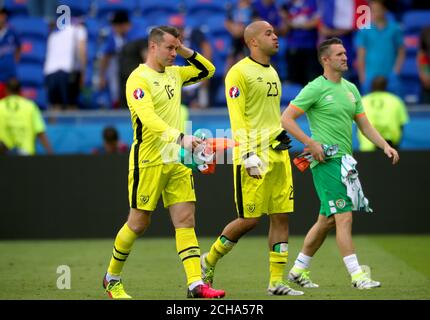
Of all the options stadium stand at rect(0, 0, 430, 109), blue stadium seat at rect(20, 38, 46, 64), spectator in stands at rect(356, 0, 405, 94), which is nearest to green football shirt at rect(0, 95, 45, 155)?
stadium stand at rect(0, 0, 430, 109)

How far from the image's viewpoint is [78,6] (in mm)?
20109

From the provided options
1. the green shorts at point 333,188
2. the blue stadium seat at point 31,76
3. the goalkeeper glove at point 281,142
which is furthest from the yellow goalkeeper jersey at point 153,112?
the blue stadium seat at point 31,76

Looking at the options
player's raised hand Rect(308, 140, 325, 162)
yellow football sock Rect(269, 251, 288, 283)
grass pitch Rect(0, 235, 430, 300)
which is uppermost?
player's raised hand Rect(308, 140, 325, 162)

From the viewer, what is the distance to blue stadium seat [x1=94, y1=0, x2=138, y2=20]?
21.0 meters

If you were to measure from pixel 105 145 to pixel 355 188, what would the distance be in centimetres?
674

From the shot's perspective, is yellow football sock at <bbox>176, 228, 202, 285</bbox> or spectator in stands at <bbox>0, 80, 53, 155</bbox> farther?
spectator in stands at <bbox>0, 80, 53, 155</bbox>

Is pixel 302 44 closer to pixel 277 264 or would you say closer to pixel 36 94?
pixel 36 94

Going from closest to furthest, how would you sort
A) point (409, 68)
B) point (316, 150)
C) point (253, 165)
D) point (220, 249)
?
point (253, 165), point (316, 150), point (220, 249), point (409, 68)

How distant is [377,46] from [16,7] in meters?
7.63

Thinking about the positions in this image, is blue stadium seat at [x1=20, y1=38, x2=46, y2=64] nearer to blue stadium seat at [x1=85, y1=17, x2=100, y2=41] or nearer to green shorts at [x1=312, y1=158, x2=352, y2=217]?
blue stadium seat at [x1=85, y1=17, x2=100, y2=41]

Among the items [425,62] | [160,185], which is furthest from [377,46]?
[160,185]

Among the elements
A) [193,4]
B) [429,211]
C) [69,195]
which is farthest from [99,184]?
[193,4]

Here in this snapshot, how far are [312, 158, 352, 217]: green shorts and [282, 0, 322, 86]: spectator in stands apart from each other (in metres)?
7.21
